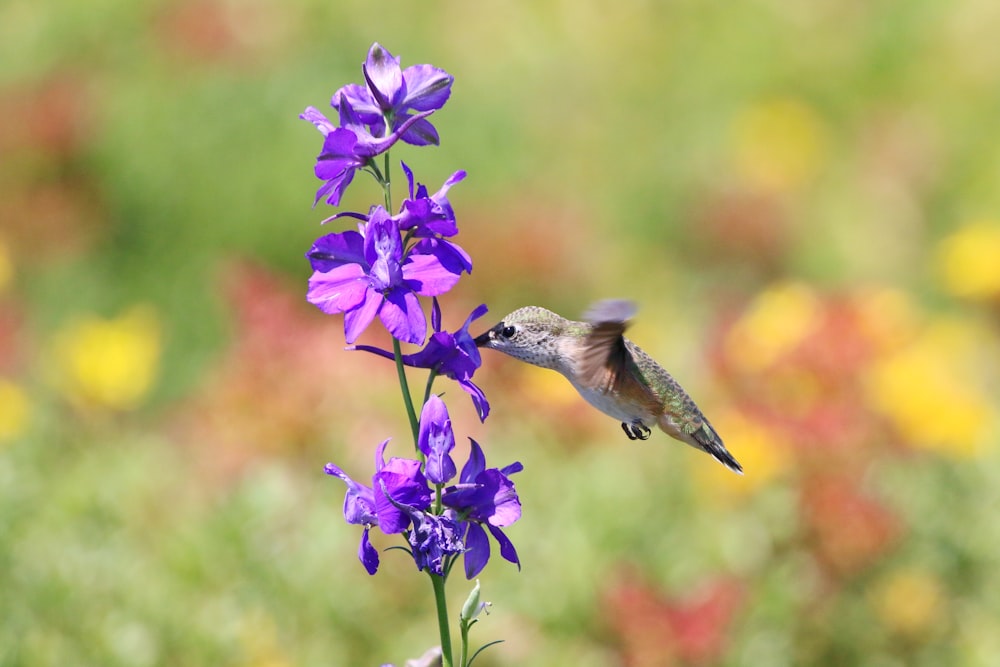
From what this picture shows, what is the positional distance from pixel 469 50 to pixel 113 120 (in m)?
2.68

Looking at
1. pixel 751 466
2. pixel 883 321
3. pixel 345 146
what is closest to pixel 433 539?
pixel 345 146

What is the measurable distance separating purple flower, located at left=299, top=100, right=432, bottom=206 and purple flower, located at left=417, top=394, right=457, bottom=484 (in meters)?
0.27

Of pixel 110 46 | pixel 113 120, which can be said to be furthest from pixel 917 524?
pixel 110 46

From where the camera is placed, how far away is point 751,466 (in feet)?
12.1

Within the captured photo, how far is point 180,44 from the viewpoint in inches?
302

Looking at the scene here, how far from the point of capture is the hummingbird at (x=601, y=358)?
1647 mm

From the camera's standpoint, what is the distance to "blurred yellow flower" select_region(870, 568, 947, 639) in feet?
11.7

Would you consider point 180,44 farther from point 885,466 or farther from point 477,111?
point 885,466

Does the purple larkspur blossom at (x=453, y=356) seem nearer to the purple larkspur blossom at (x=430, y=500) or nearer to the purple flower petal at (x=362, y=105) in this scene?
the purple larkspur blossom at (x=430, y=500)

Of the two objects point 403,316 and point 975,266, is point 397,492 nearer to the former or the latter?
point 403,316

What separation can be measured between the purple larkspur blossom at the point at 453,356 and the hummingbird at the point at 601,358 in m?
0.22

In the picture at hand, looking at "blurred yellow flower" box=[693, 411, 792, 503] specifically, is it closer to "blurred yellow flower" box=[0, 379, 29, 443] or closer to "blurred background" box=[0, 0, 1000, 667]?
"blurred background" box=[0, 0, 1000, 667]

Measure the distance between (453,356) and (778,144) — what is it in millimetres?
7115

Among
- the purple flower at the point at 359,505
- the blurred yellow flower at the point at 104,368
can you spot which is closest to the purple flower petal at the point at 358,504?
the purple flower at the point at 359,505
